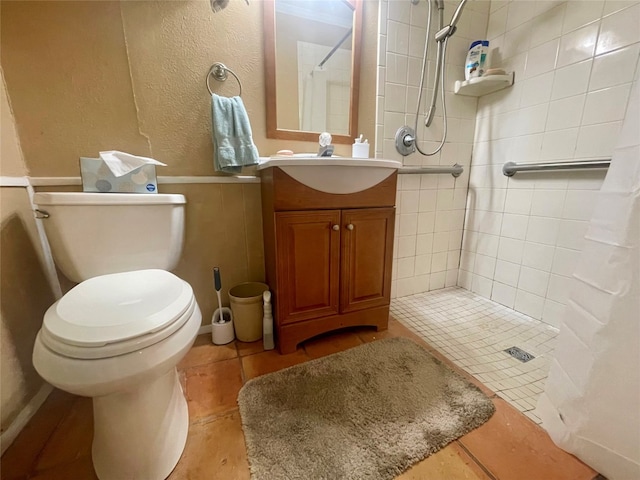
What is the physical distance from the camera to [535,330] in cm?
129

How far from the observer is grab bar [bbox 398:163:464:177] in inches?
58.3

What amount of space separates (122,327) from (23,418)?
2.20ft

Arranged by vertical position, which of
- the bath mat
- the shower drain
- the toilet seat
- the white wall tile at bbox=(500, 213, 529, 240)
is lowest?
the shower drain

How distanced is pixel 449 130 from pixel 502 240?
73 cm

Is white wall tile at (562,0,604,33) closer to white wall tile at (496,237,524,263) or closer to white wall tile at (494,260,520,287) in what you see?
white wall tile at (496,237,524,263)

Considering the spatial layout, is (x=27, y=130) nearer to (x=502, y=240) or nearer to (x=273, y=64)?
(x=273, y=64)

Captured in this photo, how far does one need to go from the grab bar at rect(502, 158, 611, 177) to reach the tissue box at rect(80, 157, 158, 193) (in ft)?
5.78

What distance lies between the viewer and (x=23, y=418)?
792 mm

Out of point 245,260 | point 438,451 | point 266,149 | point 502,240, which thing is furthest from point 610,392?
point 266,149

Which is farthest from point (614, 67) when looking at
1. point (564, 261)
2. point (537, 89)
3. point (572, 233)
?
point (564, 261)

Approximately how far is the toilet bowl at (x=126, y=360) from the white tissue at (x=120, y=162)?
0.40 m

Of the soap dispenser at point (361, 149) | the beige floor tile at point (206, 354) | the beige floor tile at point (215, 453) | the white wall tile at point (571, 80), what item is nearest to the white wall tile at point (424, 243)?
the soap dispenser at point (361, 149)

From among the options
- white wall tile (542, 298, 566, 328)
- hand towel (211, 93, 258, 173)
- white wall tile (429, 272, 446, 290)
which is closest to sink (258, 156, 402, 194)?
hand towel (211, 93, 258, 173)

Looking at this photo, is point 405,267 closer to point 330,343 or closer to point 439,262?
point 439,262
